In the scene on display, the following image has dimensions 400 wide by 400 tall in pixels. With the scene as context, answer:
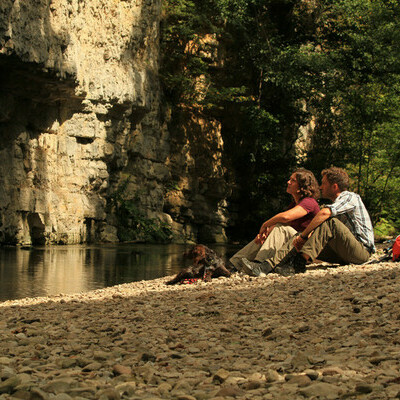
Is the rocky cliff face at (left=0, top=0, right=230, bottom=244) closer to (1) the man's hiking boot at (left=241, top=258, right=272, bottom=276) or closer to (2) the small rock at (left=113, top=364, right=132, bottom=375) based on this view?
(1) the man's hiking boot at (left=241, top=258, right=272, bottom=276)

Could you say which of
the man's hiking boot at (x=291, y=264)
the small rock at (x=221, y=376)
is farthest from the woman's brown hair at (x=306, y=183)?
the small rock at (x=221, y=376)

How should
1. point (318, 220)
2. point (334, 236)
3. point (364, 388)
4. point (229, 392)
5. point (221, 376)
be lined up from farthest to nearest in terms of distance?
point (334, 236), point (318, 220), point (221, 376), point (229, 392), point (364, 388)

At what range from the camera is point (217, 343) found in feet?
15.8

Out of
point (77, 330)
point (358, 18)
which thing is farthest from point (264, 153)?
point (77, 330)

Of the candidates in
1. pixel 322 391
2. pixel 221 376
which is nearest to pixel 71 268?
pixel 221 376

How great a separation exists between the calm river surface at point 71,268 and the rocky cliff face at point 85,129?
245 cm

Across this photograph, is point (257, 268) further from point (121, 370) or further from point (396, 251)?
point (121, 370)

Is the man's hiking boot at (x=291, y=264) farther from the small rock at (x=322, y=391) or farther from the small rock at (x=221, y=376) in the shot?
the small rock at (x=322, y=391)

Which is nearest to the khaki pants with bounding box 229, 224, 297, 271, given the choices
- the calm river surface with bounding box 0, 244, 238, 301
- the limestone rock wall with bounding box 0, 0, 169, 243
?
the calm river surface with bounding box 0, 244, 238, 301

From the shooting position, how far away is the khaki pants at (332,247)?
315 inches

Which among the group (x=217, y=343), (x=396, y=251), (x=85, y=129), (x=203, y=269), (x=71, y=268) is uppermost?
(x=85, y=129)

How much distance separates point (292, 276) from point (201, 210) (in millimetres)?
21875

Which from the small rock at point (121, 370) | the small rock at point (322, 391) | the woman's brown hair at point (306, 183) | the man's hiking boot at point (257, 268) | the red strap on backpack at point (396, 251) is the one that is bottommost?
the small rock at point (121, 370)

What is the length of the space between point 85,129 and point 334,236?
15.6 meters
